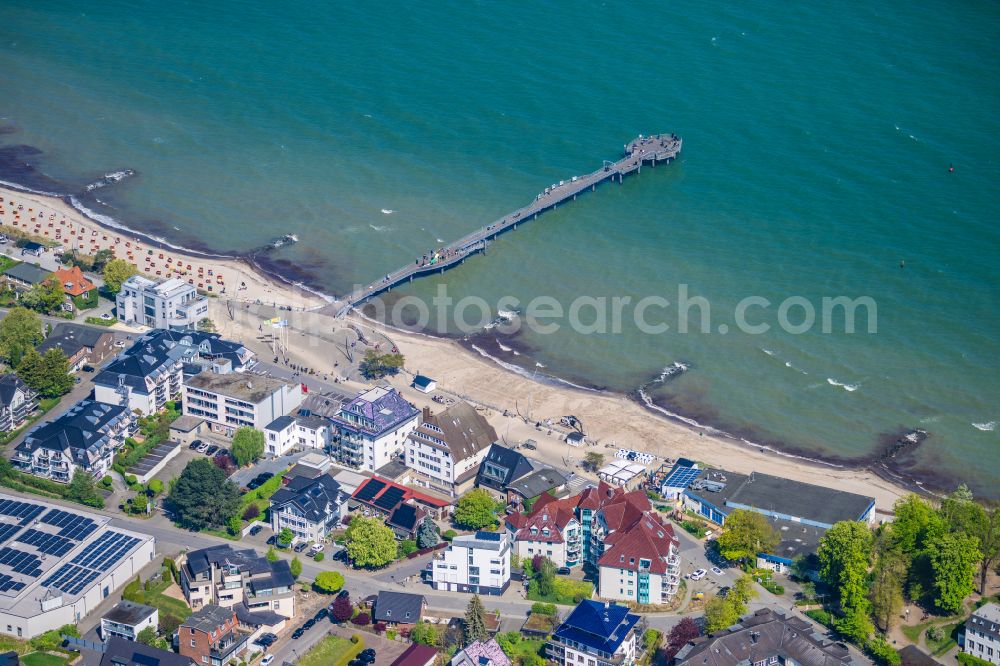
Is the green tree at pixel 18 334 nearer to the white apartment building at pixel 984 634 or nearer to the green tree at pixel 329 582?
the green tree at pixel 329 582

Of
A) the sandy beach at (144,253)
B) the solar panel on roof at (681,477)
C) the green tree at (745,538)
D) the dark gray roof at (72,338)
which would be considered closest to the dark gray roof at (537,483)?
the solar panel on roof at (681,477)

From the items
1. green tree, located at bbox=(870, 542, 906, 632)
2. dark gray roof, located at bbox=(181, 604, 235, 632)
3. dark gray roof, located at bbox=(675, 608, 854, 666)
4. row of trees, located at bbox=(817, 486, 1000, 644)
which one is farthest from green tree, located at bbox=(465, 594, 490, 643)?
green tree, located at bbox=(870, 542, 906, 632)

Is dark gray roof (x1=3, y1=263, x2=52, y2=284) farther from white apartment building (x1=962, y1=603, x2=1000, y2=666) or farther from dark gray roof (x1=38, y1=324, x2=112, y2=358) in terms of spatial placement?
white apartment building (x1=962, y1=603, x2=1000, y2=666)

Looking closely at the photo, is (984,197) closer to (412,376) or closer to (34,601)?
(412,376)

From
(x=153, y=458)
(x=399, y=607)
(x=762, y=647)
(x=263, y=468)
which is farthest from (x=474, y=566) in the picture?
(x=153, y=458)

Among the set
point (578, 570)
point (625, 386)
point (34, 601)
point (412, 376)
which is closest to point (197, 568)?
point (34, 601)

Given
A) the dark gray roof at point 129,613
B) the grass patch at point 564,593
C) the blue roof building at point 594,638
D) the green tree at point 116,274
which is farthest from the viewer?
the green tree at point 116,274
